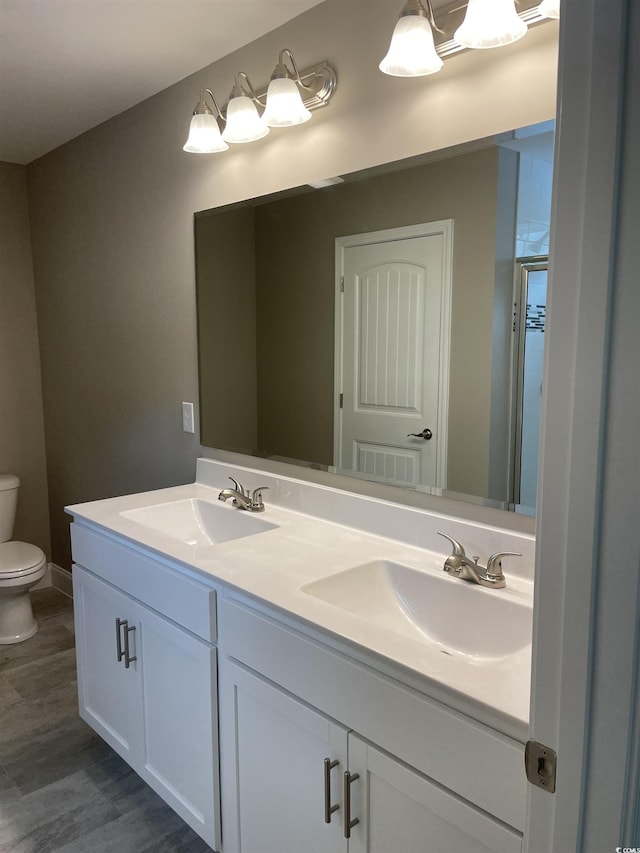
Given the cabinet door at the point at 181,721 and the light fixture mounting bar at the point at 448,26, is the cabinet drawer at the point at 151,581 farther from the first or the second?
the light fixture mounting bar at the point at 448,26

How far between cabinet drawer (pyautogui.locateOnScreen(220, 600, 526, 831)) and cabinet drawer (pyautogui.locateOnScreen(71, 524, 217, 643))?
5.3 inches

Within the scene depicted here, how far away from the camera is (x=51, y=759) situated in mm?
2182

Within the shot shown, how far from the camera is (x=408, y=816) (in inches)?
44.3

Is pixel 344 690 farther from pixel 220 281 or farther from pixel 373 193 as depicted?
pixel 220 281

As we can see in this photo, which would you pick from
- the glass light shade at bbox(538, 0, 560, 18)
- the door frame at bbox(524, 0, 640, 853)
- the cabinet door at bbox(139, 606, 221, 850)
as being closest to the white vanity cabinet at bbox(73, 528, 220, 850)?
the cabinet door at bbox(139, 606, 221, 850)

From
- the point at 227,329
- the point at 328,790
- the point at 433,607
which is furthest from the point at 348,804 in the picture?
the point at 227,329

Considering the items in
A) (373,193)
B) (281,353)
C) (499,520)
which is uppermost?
(373,193)

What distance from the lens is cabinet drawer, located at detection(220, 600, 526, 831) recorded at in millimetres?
967

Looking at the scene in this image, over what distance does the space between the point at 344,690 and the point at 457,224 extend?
109cm

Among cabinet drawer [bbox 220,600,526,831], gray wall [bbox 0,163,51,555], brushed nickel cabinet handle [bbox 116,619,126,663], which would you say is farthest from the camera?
gray wall [bbox 0,163,51,555]

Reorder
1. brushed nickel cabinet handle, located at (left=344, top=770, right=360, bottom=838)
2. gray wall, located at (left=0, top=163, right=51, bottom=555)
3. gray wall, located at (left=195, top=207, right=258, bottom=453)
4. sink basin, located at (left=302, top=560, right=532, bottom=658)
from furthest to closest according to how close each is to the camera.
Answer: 1. gray wall, located at (left=0, top=163, right=51, bottom=555)
2. gray wall, located at (left=195, top=207, right=258, bottom=453)
3. sink basin, located at (left=302, top=560, right=532, bottom=658)
4. brushed nickel cabinet handle, located at (left=344, top=770, right=360, bottom=838)

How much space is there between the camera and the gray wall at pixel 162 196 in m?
1.55

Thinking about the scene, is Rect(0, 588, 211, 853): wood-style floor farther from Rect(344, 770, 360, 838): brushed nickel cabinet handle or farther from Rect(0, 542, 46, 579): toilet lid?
Rect(344, 770, 360, 838): brushed nickel cabinet handle

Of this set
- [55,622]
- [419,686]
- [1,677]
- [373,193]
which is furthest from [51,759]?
[373,193]
